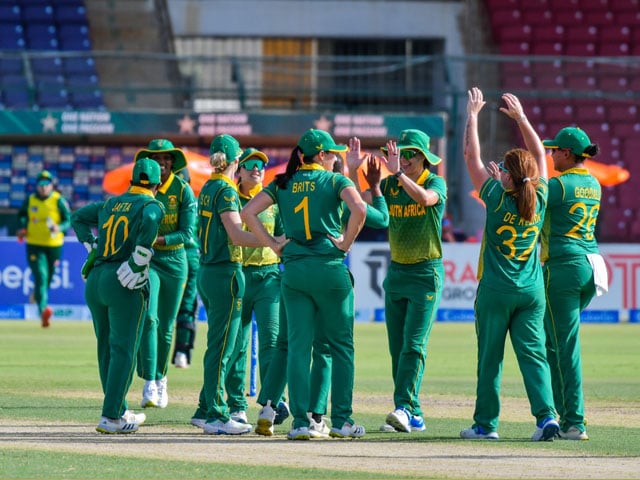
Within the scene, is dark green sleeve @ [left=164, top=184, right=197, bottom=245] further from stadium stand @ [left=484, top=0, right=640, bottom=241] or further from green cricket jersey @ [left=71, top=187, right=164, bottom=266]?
stadium stand @ [left=484, top=0, right=640, bottom=241]

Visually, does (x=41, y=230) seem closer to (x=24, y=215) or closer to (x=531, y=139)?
(x=24, y=215)

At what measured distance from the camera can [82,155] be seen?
31141mm

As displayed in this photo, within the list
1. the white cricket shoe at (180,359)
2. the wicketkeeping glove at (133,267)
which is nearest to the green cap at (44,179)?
the white cricket shoe at (180,359)

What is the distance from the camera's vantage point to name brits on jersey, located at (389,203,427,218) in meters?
10.9

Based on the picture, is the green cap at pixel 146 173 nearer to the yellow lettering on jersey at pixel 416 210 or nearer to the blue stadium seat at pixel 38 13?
the yellow lettering on jersey at pixel 416 210

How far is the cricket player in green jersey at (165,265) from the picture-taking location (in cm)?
1235

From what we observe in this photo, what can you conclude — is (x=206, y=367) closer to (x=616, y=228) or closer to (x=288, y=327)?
(x=288, y=327)

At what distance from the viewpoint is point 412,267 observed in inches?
432

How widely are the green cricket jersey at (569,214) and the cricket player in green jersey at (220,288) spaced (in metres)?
2.38

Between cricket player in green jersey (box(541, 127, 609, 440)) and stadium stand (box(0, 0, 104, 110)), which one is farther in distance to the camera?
stadium stand (box(0, 0, 104, 110))

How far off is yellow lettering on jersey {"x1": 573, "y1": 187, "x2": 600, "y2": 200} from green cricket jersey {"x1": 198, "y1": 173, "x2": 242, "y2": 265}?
2.57 meters

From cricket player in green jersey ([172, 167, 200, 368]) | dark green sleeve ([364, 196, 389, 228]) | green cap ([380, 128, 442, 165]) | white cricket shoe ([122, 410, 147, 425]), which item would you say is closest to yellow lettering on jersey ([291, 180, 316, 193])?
dark green sleeve ([364, 196, 389, 228])

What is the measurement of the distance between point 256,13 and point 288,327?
2793 centimetres

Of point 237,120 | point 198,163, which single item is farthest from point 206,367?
point 237,120
